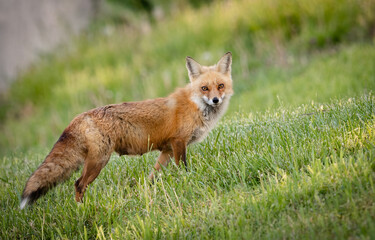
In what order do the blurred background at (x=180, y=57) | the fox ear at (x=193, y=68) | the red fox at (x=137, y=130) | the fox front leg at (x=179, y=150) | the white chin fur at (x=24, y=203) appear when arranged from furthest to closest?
the blurred background at (x=180, y=57)
the fox ear at (x=193, y=68)
the fox front leg at (x=179, y=150)
the red fox at (x=137, y=130)
the white chin fur at (x=24, y=203)

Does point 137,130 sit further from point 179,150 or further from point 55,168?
point 55,168

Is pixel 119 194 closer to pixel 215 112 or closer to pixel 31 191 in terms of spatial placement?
pixel 31 191

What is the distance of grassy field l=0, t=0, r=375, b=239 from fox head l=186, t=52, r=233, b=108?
19.7 inches

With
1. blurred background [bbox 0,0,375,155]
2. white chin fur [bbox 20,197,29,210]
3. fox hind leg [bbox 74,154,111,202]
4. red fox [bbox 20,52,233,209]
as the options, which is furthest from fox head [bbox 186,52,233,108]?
white chin fur [bbox 20,197,29,210]

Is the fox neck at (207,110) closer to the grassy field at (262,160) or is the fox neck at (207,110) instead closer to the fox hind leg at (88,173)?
the grassy field at (262,160)

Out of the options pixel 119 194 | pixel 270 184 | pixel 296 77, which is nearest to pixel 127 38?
pixel 296 77

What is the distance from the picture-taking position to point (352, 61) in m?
8.28

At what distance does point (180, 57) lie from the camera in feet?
37.4

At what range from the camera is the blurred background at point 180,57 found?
8.48m

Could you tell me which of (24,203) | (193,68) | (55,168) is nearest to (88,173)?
(55,168)

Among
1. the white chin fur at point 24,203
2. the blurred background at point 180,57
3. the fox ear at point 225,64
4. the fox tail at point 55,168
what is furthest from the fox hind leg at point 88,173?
the blurred background at point 180,57

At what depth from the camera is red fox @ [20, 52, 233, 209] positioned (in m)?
3.90

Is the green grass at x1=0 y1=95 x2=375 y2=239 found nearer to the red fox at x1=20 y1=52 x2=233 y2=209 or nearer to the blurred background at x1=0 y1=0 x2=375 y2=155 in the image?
the red fox at x1=20 y1=52 x2=233 y2=209

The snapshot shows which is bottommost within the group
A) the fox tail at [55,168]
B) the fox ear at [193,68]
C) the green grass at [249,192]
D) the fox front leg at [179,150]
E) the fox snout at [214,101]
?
the green grass at [249,192]
